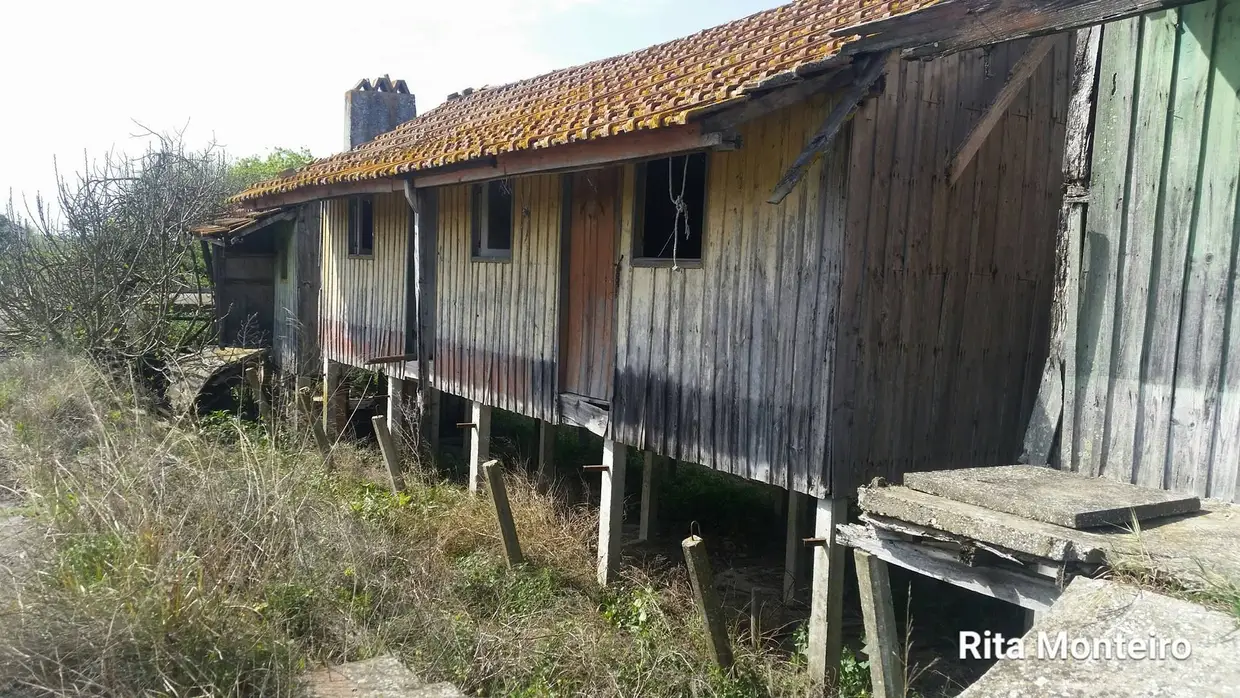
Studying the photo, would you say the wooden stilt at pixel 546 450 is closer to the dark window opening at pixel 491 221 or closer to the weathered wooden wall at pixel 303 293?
the dark window opening at pixel 491 221

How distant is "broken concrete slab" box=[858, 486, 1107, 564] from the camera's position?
3.18m

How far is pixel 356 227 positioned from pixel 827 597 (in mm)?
8739

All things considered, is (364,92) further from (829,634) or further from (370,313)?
(829,634)

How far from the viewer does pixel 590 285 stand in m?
7.59

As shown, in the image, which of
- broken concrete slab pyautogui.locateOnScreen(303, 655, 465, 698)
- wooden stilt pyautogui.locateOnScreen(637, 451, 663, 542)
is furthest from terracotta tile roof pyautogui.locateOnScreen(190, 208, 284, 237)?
broken concrete slab pyautogui.locateOnScreen(303, 655, 465, 698)

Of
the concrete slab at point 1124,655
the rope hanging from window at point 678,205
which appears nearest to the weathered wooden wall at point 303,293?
the rope hanging from window at point 678,205

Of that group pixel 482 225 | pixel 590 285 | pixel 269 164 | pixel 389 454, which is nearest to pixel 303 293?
pixel 389 454

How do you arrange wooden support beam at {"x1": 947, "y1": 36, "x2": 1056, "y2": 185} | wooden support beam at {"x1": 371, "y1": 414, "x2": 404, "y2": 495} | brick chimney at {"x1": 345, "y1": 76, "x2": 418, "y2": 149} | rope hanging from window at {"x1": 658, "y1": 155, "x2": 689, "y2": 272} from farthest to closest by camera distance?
brick chimney at {"x1": 345, "y1": 76, "x2": 418, "y2": 149}, wooden support beam at {"x1": 371, "y1": 414, "x2": 404, "y2": 495}, rope hanging from window at {"x1": 658, "y1": 155, "x2": 689, "y2": 272}, wooden support beam at {"x1": 947, "y1": 36, "x2": 1056, "y2": 185}

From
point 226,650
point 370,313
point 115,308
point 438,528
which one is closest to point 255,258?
point 115,308

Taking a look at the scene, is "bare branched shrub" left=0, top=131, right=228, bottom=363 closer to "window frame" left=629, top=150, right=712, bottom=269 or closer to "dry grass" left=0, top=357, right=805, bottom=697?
"dry grass" left=0, top=357, right=805, bottom=697

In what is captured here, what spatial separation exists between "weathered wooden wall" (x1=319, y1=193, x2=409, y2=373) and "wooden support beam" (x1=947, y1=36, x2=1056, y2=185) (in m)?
6.69

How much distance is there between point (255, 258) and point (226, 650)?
37.3ft

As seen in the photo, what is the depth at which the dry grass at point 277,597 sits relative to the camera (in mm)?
4453

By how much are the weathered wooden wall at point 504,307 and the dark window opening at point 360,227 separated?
252 centimetres
